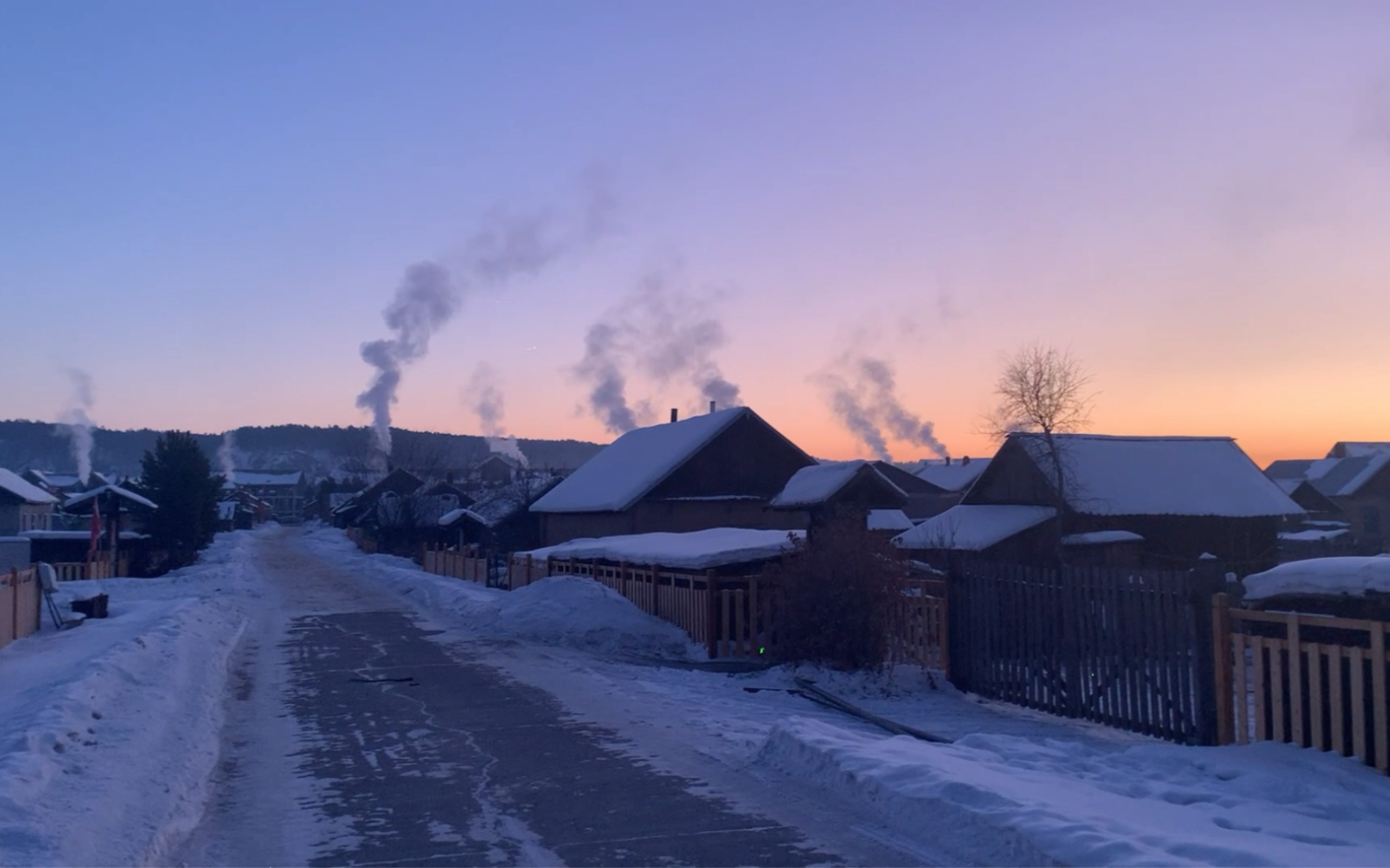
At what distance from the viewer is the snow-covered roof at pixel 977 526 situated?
31312 mm

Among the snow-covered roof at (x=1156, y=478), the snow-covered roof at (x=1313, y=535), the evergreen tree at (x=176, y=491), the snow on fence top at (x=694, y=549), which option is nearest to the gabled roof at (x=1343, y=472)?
the snow-covered roof at (x=1313, y=535)

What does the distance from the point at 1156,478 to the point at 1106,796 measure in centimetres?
2928

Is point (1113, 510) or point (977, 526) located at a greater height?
point (1113, 510)

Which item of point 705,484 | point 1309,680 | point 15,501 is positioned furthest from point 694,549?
point 15,501

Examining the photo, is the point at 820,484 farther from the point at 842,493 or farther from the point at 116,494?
the point at 116,494

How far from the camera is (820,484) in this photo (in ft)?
63.7

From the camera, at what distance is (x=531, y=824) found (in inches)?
305

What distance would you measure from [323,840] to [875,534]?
421 inches

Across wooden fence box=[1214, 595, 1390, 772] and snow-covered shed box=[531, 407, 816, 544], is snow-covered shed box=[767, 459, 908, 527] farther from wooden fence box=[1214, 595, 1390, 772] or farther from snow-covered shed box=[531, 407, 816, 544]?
snow-covered shed box=[531, 407, 816, 544]

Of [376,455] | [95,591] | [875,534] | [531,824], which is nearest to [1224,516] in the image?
[875,534]

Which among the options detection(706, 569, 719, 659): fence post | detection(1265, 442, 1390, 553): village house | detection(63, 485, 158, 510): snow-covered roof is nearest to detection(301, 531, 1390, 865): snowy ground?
detection(706, 569, 719, 659): fence post

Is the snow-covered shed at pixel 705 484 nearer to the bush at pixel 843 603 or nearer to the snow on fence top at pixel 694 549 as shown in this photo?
the snow on fence top at pixel 694 549

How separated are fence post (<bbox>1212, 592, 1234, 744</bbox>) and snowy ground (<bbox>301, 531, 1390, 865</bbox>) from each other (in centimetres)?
60

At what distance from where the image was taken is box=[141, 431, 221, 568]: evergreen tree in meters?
52.1
